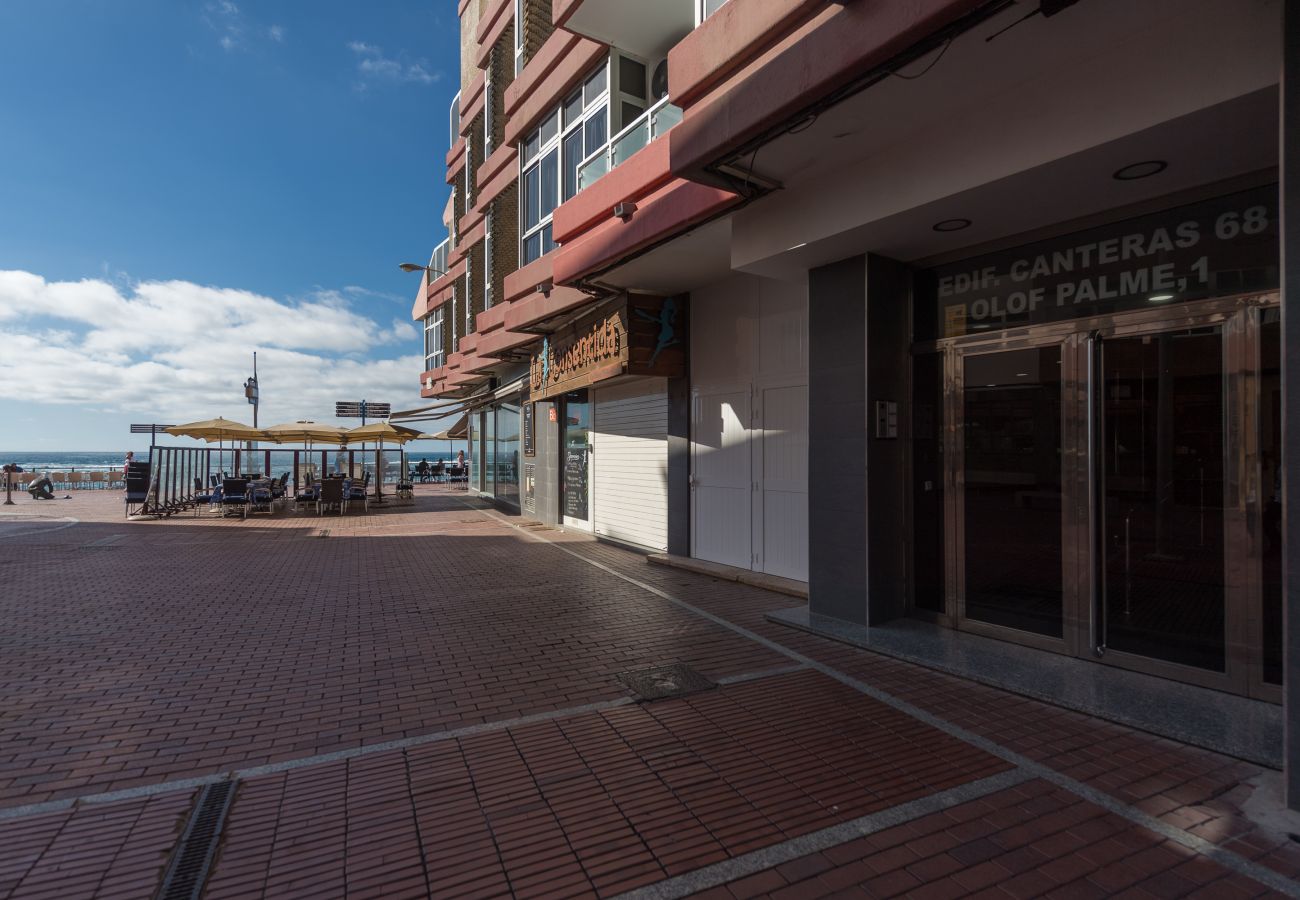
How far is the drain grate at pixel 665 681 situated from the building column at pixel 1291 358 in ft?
10.1

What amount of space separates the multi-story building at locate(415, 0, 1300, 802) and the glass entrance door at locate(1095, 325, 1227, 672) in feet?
0.05

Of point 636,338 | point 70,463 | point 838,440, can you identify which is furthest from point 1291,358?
point 70,463

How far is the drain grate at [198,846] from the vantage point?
8.25 ft

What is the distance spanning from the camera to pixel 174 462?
18.2 metres

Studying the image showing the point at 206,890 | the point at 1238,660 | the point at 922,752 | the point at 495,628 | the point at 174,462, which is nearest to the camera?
the point at 206,890

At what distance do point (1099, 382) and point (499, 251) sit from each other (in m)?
14.3

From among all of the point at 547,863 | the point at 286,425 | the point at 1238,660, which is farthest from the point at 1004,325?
the point at 286,425

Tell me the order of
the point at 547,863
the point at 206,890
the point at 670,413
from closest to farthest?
the point at 206,890 → the point at 547,863 → the point at 670,413

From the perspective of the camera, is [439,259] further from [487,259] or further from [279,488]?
[279,488]

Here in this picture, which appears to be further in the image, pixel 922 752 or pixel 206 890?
pixel 922 752

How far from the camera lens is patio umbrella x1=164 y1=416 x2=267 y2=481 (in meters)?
17.8

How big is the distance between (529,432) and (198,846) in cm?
1469

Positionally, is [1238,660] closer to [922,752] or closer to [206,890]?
[922,752]

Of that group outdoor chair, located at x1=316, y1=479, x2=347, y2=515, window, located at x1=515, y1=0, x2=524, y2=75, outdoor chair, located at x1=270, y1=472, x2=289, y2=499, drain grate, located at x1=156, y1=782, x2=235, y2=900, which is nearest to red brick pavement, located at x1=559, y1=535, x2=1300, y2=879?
drain grate, located at x1=156, y1=782, x2=235, y2=900
